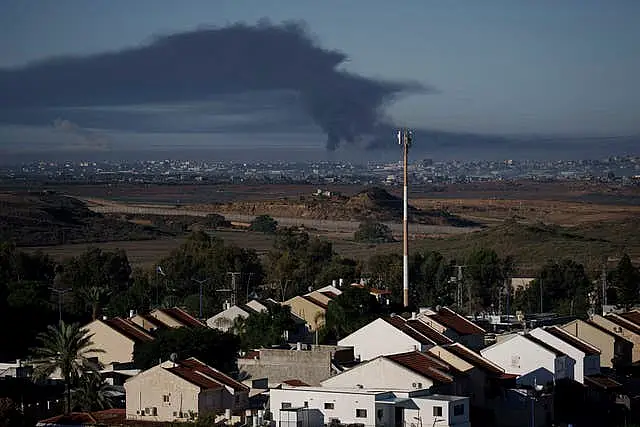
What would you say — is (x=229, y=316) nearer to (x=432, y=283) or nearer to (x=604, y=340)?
(x=604, y=340)

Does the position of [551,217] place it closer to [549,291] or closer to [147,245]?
[147,245]

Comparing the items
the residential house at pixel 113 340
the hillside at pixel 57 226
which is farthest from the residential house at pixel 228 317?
the hillside at pixel 57 226

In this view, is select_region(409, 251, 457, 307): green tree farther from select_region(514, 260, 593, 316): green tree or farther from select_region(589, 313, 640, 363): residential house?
select_region(589, 313, 640, 363): residential house

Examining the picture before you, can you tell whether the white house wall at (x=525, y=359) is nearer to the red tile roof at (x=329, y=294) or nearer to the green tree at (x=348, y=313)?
the green tree at (x=348, y=313)

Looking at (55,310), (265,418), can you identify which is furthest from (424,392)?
(55,310)

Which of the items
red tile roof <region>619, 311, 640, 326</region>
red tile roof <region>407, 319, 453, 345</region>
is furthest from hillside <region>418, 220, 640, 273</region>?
red tile roof <region>407, 319, 453, 345</region>

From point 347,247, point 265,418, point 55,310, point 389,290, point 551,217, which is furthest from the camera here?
point 551,217
